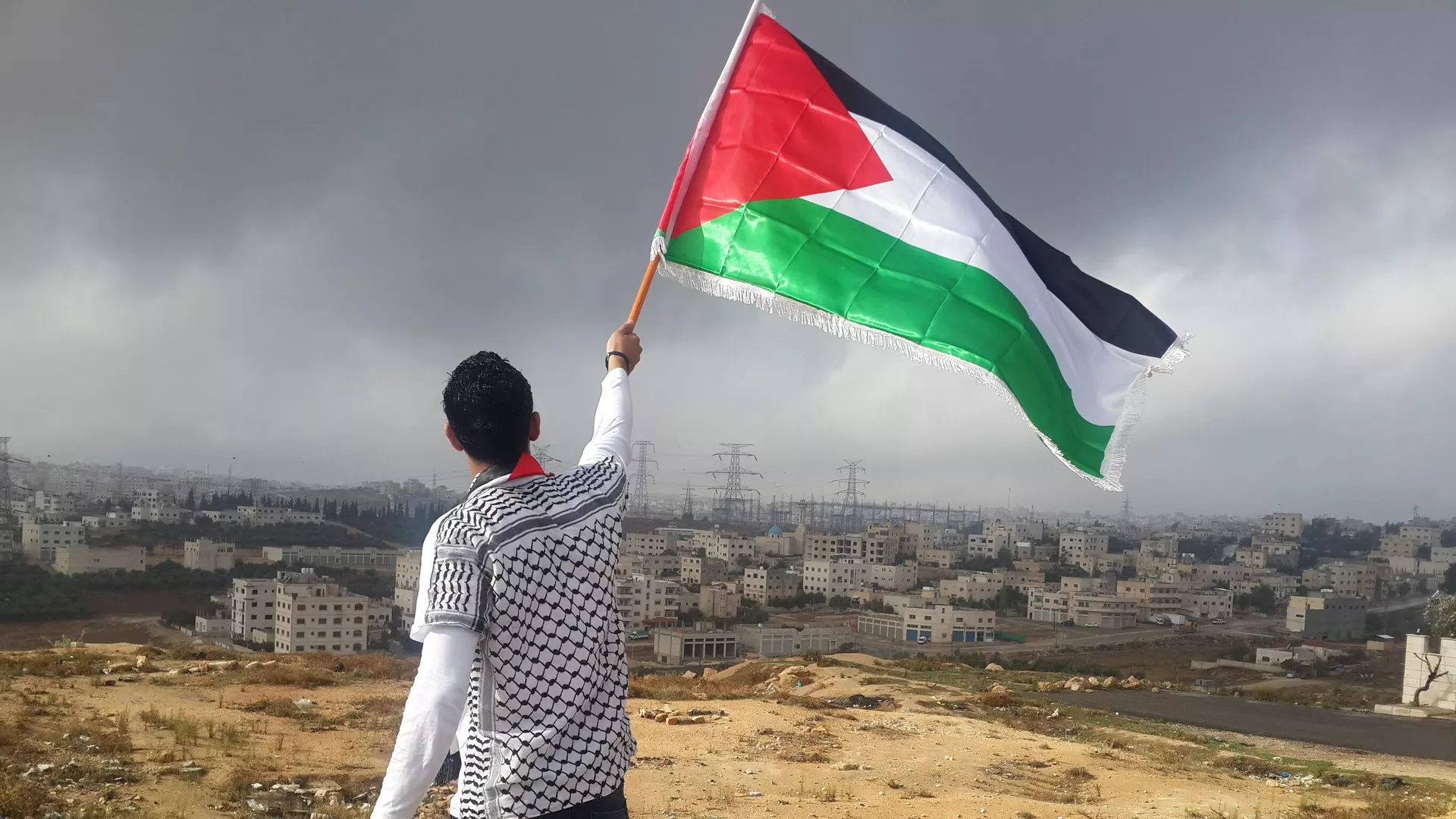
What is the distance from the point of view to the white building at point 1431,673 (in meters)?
18.9

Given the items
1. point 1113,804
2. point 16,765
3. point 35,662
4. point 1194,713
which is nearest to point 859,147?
point 1113,804

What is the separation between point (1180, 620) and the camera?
203ft

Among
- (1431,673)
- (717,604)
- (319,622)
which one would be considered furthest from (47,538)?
(1431,673)

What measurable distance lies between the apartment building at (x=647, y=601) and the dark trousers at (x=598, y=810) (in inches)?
1972

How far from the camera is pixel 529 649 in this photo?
1622mm

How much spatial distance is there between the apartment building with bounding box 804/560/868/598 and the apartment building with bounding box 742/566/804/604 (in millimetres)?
2132

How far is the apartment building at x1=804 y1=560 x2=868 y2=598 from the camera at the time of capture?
234 ft

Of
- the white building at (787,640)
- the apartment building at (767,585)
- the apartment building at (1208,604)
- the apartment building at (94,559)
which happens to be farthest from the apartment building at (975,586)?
the apartment building at (94,559)

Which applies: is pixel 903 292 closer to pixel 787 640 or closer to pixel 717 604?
pixel 787 640

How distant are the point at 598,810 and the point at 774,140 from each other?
2666 mm

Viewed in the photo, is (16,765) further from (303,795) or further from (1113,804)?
(1113,804)

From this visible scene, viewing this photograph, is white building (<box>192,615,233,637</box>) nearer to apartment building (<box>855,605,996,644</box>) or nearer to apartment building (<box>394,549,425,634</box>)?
apartment building (<box>394,549,425,634</box>)

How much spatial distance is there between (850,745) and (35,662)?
8825 millimetres

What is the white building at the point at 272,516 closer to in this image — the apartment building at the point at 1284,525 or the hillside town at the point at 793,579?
the hillside town at the point at 793,579
